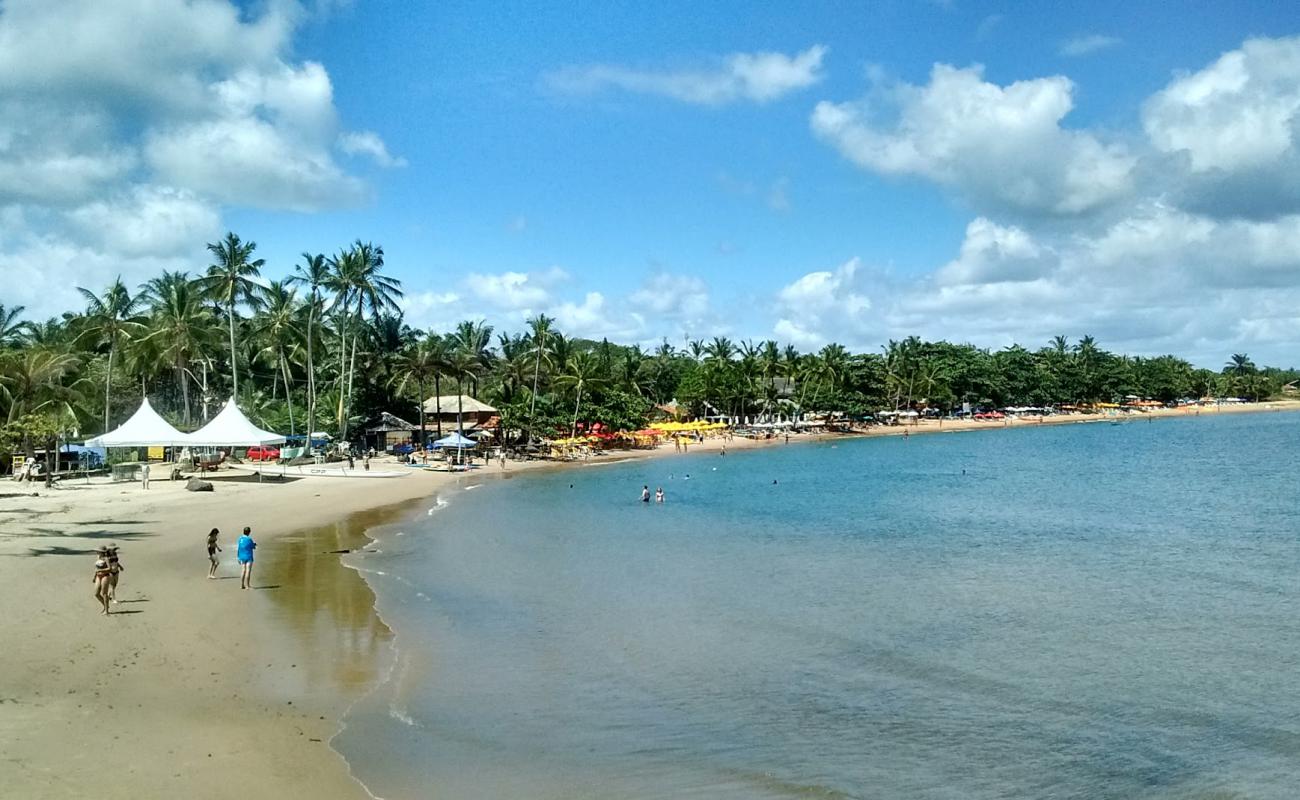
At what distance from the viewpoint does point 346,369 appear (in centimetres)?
6725

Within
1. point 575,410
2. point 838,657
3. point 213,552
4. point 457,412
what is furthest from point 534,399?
point 838,657

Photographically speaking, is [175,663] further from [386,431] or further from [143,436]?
[386,431]

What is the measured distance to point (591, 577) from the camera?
22.1m

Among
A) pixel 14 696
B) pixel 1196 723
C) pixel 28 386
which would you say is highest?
pixel 28 386

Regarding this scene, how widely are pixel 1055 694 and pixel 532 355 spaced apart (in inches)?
2530

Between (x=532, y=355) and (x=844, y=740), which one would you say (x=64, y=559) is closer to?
(x=844, y=740)

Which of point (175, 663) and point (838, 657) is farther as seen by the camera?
point (838, 657)

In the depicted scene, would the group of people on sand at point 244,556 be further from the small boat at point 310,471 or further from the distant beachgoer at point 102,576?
the small boat at point 310,471

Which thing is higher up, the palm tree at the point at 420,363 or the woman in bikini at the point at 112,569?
the palm tree at the point at 420,363

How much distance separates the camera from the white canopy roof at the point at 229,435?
41219 millimetres

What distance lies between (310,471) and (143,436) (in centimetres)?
987

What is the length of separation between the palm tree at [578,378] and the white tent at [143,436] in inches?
1352

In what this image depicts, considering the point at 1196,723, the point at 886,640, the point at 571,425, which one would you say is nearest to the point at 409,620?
the point at 886,640

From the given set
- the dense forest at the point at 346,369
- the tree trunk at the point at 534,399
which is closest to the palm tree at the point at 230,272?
the dense forest at the point at 346,369
